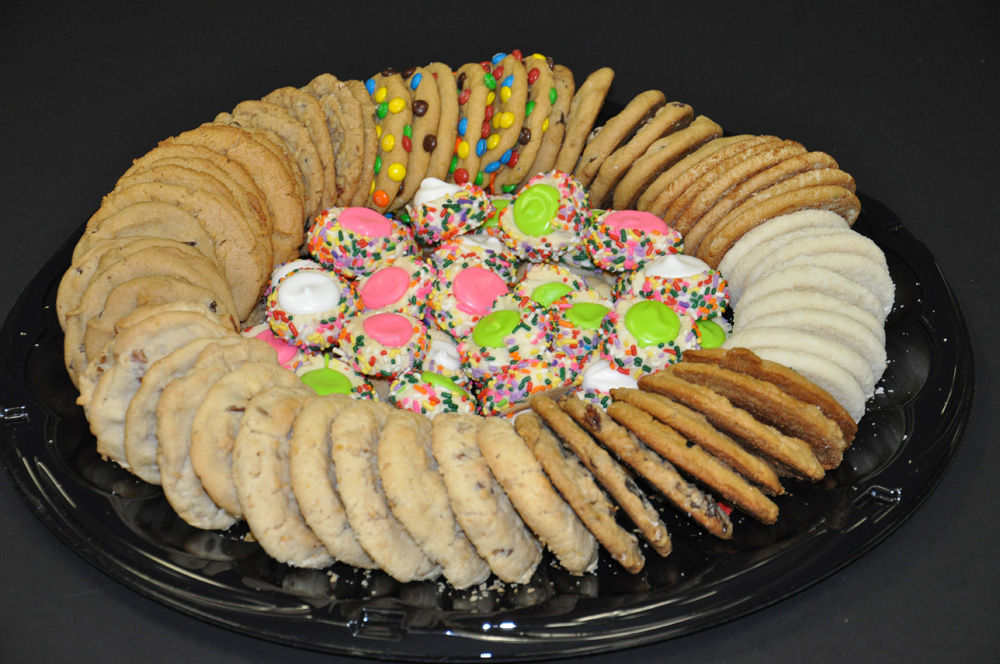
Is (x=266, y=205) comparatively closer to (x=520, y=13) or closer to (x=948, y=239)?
(x=520, y=13)

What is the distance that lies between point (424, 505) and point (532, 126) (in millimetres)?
2234

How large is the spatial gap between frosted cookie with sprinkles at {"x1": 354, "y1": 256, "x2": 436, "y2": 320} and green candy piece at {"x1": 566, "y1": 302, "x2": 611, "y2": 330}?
2.17 ft

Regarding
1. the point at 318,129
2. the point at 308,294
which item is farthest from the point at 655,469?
the point at 318,129

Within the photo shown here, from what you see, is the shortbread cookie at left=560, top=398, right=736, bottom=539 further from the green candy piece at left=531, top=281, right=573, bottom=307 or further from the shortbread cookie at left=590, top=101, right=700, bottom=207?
the shortbread cookie at left=590, top=101, right=700, bottom=207

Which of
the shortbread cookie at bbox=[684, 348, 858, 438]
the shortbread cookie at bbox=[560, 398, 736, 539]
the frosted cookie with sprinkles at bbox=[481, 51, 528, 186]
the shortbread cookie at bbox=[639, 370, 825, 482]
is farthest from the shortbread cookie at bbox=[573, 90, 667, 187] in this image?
the shortbread cookie at bbox=[560, 398, 736, 539]

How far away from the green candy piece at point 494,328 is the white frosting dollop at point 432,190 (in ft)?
2.25

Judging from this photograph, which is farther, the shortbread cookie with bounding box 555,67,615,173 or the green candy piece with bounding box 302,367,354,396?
the shortbread cookie with bounding box 555,67,615,173

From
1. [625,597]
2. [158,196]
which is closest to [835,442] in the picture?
[625,597]

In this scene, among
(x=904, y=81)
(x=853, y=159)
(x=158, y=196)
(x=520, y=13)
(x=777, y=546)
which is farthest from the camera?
(x=520, y=13)

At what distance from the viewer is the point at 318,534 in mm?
3047

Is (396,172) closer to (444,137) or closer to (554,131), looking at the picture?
(444,137)

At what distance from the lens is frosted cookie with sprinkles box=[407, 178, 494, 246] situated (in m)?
4.28

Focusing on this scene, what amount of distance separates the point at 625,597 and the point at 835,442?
945 millimetres

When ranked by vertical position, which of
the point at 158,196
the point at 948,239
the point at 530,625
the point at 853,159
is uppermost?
the point at 853,159
